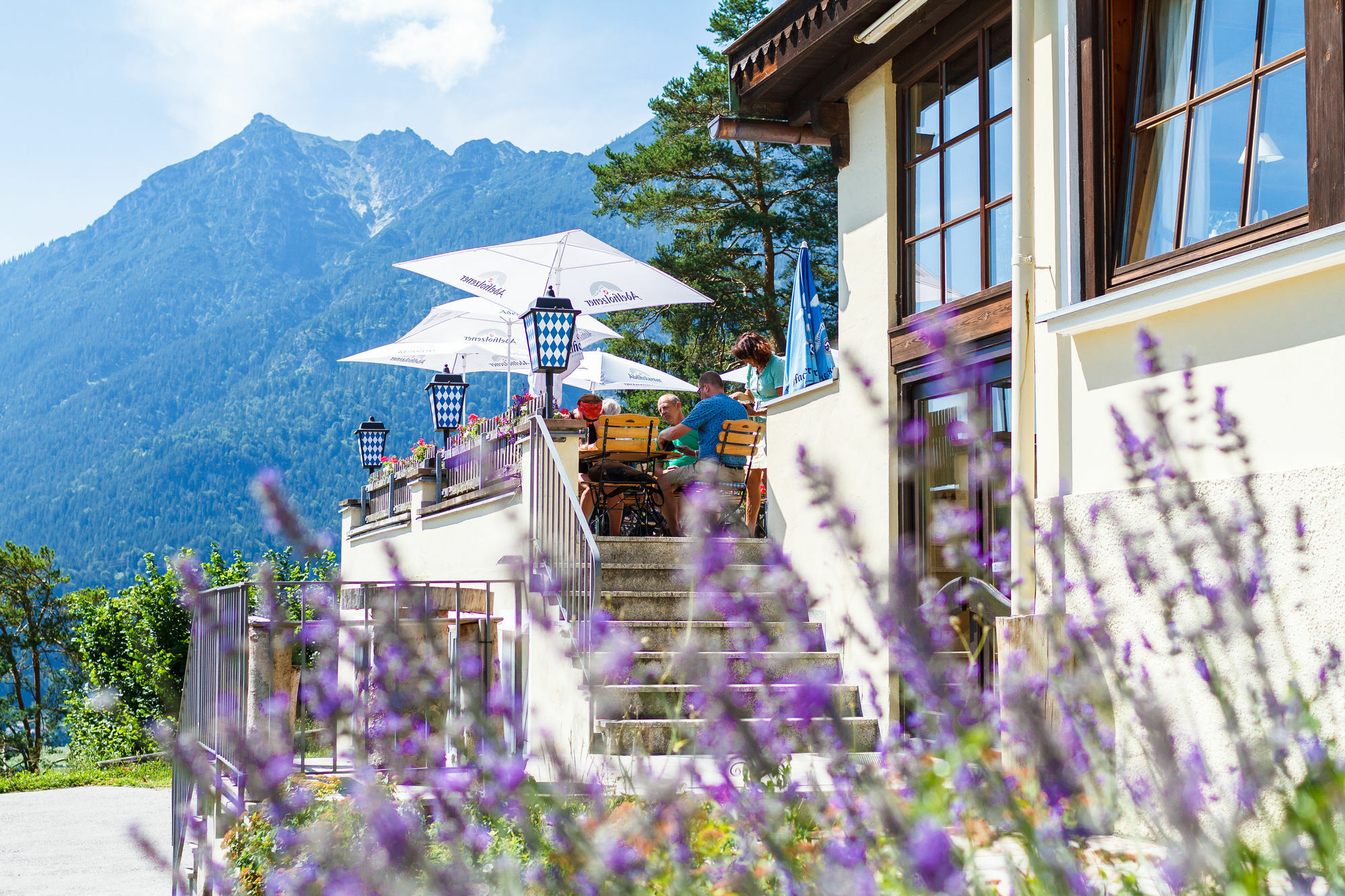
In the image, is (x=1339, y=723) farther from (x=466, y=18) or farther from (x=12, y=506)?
(x=12, y=506)

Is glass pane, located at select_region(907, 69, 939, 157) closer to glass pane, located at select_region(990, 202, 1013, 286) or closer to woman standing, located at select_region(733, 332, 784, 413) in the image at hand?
→ glass pane, located at select_region(990, 202, 1013, 286)

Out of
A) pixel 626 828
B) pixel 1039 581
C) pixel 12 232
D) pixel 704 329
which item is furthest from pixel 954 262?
pixel 12 232

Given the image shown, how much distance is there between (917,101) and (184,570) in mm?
5882

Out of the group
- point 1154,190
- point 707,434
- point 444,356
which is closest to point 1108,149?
point 1154,190

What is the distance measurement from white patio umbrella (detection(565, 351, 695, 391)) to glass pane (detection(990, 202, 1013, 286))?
30.5ft

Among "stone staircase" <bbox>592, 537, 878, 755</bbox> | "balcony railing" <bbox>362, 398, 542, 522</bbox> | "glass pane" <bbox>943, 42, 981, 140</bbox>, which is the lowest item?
"stone staircase" <bbox>592, 537, 878, 755</bbox>

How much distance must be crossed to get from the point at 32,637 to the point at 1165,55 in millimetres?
29955

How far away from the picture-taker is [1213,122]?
424cm

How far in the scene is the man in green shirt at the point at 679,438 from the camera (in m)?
8.44

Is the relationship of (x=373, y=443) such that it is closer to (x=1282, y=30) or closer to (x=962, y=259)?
(x=962, y=259)

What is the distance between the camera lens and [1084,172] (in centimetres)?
480

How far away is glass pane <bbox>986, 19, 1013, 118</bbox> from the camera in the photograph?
5.71 meters

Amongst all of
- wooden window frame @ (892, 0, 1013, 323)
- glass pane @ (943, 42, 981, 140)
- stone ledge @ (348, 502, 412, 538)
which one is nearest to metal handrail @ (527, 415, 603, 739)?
wooden window frame @ (892, 0, 1013, 323)

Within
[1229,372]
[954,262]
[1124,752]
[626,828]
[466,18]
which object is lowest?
[1124,752]
